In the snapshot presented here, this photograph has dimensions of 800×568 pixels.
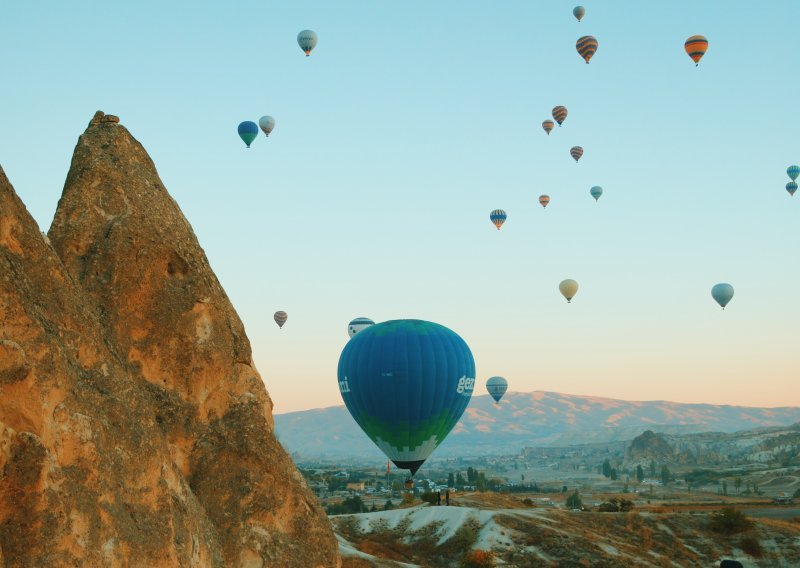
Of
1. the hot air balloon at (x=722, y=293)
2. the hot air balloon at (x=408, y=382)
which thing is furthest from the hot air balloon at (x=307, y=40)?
the hot air balloon at (x=722, y=293)

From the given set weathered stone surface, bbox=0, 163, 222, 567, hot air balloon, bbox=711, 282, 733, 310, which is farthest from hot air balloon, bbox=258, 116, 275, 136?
weathered stone surface, bbox=0, 163, 222, 567

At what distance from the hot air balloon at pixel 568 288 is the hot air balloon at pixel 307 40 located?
3717cm

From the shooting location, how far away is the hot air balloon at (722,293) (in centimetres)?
9350

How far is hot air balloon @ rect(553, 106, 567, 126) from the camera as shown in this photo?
90.4m

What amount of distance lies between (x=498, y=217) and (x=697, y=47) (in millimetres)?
23346

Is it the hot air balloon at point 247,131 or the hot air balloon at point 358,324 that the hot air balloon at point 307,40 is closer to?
the hot air balloon at point 247,131

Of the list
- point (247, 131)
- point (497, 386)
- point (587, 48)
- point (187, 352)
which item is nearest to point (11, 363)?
point (187, 352)

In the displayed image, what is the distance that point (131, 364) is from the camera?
1800cm

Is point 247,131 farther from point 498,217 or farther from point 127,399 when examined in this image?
point 127,399

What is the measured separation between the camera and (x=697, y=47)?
74875 millimetres

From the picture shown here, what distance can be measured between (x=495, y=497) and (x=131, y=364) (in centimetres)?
6925

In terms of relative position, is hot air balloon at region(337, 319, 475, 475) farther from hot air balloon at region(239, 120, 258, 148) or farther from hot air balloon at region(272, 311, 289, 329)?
hot air balloon at region(272, 311, 289, 329)

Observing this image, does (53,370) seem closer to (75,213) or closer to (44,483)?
(44,483)

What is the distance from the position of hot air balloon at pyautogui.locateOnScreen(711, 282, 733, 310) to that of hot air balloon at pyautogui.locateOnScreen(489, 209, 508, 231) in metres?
23.6
